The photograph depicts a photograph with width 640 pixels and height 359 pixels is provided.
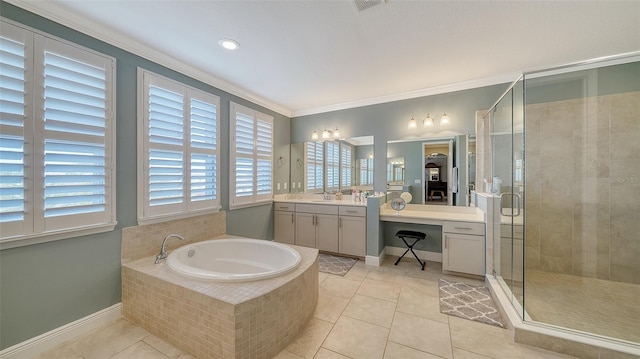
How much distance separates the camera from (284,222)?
395 cm

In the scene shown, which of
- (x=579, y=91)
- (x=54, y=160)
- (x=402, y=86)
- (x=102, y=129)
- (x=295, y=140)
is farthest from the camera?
(x=295, y=140)

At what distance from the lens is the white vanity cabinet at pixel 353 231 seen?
3.34 m

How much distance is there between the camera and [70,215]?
5.84 feet

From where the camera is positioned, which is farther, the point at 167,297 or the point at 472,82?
the point at 472,82

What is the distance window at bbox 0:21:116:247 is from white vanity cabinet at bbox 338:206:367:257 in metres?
2.73

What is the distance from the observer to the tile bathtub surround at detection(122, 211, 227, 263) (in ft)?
7.08

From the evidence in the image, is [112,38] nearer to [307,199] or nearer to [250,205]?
[250,205]

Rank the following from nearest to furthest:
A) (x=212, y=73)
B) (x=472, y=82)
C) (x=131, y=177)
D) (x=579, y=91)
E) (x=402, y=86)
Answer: (x=131, y=177) → (x=579, y=91) → (x=212, y=73) → (x=472, y=82) → (x=402, y=86)

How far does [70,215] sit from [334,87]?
315cm

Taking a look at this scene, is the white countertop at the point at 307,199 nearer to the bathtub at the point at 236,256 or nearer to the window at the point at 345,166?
the window at the point at 345,166

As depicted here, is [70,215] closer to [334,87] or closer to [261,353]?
[261,353]

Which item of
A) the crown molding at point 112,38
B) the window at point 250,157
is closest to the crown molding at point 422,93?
the window at point 250,157

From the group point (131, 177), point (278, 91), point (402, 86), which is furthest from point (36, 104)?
point (402, 86)

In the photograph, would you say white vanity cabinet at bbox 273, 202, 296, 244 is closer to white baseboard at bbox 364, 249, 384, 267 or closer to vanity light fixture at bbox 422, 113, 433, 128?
white baseboard at bbox 364, 249, 384, 267
